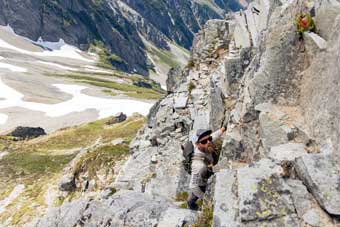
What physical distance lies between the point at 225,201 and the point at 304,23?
7976 millimetres

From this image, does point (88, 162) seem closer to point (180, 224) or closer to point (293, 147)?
point (180, 224)

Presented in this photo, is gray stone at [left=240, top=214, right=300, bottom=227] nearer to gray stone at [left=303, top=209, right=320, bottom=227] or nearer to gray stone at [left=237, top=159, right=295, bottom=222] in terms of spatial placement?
gray stone at [left=237, top=159, right=295, bottom=222]

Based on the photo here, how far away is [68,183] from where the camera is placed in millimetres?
38594

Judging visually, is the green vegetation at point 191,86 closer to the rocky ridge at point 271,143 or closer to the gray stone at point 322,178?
the rocky ridge at point 271,143

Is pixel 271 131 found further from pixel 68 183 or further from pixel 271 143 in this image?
pixel 68 183

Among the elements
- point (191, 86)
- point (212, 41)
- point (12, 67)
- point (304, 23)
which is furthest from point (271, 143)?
point (12, 67)

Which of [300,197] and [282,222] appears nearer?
[282,222]

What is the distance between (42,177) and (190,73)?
27.4 meters

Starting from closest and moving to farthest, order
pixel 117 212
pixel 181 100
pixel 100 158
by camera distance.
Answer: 1. pixel 117 212
2. pixel 181 100
3. pixel 100 158

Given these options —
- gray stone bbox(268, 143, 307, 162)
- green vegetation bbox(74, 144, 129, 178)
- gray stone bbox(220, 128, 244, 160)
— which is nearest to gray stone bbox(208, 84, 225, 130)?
gray stone bbox(220, 128, 244, 160)

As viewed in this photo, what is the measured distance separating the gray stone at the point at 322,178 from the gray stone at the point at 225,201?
219 cm

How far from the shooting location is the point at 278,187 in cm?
1134

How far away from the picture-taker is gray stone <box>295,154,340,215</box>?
10398 mm

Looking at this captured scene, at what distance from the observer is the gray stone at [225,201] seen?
1104 cm
